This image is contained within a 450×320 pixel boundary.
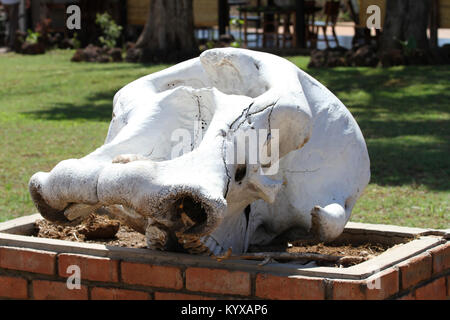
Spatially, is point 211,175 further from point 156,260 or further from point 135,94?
point 135,94

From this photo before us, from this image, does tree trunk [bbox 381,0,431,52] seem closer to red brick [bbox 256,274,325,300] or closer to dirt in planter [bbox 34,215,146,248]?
dirt in planter [bbox 34,215,146,248]

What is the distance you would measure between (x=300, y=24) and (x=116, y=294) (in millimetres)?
15311

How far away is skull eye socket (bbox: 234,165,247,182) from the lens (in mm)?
3445

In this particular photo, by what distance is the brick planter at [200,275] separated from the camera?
3232mm

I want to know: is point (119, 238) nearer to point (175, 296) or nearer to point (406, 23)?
point (175, 296)

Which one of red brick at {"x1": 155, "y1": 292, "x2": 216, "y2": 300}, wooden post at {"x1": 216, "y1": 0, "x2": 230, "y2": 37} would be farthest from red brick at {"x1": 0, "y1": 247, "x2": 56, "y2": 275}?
wooden post at {"x1": 216, "y1": 0, "x2": 230, "y2": 37}

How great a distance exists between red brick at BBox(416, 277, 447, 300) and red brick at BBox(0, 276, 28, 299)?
5.82 feet

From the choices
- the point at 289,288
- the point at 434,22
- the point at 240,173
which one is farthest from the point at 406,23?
the point at 289,288

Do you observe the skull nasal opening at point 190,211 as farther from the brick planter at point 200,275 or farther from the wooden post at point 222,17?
the wooden post at point 222,17

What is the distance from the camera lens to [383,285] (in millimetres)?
3232

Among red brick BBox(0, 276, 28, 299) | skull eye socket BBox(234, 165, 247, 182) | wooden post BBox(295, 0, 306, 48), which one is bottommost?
red brick BBox(0, 276, 28, 299)

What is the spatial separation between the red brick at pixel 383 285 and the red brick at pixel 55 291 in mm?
1253

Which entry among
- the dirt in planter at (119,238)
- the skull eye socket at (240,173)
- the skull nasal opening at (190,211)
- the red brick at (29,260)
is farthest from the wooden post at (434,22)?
the skull nasal opening at (190,211)

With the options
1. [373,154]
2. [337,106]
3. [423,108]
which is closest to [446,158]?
[373,154]
